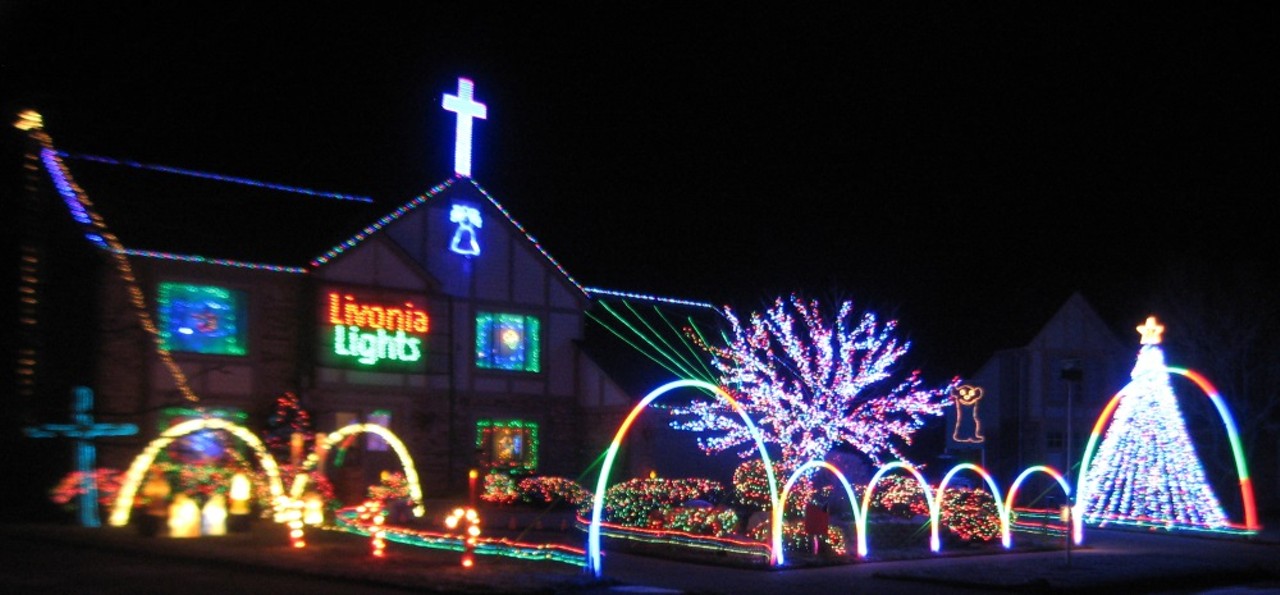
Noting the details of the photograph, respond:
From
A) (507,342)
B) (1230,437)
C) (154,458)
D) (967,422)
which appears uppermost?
(507,342)

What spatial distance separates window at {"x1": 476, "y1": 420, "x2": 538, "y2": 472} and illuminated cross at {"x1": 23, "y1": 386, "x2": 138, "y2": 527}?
9032mm

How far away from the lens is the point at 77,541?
1750cm

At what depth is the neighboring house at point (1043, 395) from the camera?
125 feet

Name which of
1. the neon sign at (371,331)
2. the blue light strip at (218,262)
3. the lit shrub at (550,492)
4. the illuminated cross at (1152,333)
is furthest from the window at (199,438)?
the illuminated cross at (1152,333)

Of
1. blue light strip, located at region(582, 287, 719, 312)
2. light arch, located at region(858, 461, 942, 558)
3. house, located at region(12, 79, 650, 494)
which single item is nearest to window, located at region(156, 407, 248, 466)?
house, located at region(12, 79, 650, 494)

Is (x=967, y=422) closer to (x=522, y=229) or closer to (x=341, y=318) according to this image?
(x=522, y=229)

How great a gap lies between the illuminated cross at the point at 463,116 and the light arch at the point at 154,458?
1174cm

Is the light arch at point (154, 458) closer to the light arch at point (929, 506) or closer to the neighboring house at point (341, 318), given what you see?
the neighboring house at point (341, 318)

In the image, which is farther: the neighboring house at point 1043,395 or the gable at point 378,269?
the neighboring house at point 1043,395

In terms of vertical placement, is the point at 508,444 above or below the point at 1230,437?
below

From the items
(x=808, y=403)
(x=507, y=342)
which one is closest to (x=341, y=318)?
(x=507, y=342)

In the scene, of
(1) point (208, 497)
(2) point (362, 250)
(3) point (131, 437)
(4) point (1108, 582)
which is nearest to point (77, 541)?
(1) point (208, 497)

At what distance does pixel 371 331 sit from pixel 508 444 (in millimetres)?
4930

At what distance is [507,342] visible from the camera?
100ft
